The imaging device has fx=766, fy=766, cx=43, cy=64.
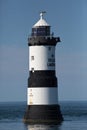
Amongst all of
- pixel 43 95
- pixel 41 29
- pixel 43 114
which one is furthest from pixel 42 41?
pixel 43 114

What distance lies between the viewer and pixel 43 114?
5122cm

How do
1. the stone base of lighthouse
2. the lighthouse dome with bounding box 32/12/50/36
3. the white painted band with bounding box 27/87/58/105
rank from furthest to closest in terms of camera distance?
the lighthouse dome with bounding box 32/12/50/36 → the white painted band with bounding box 27/87/58/105 → the stone base of lighthouse

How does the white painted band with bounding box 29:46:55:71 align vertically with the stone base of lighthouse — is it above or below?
above

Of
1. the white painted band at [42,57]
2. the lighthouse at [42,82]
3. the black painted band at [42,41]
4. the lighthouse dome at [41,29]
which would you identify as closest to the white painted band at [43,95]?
the lighthouse at [42,82]

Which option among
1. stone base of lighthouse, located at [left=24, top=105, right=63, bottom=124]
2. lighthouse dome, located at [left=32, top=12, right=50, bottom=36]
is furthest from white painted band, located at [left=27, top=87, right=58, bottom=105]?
lighthouse dome, located at [left=32, top=12, right=50, bottom=36]

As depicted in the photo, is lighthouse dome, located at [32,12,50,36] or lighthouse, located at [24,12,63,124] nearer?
lighthouse, located at [24,12,63,124]

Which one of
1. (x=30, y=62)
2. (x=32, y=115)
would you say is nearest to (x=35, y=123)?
(x=32, y=115)

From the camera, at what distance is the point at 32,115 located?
2029 inches

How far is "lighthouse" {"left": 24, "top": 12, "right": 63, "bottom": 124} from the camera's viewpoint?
51.4 meters

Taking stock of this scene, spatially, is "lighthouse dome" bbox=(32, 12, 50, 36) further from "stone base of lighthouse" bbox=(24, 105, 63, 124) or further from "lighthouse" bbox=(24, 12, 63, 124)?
"stone base of lighthouse" bbox=(24, 105, 63, 124)

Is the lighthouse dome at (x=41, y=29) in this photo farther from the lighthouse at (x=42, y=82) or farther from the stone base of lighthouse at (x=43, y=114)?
the stone base of lighthouse at (x=43, y=114)

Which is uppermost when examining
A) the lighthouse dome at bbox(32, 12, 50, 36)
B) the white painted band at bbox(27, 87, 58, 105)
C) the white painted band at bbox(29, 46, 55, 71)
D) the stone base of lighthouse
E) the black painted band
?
the lighthouse dome at bbox(32, 12, 50, 36)

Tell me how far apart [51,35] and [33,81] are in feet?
11.3

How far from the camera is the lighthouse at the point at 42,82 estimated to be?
51.4m
